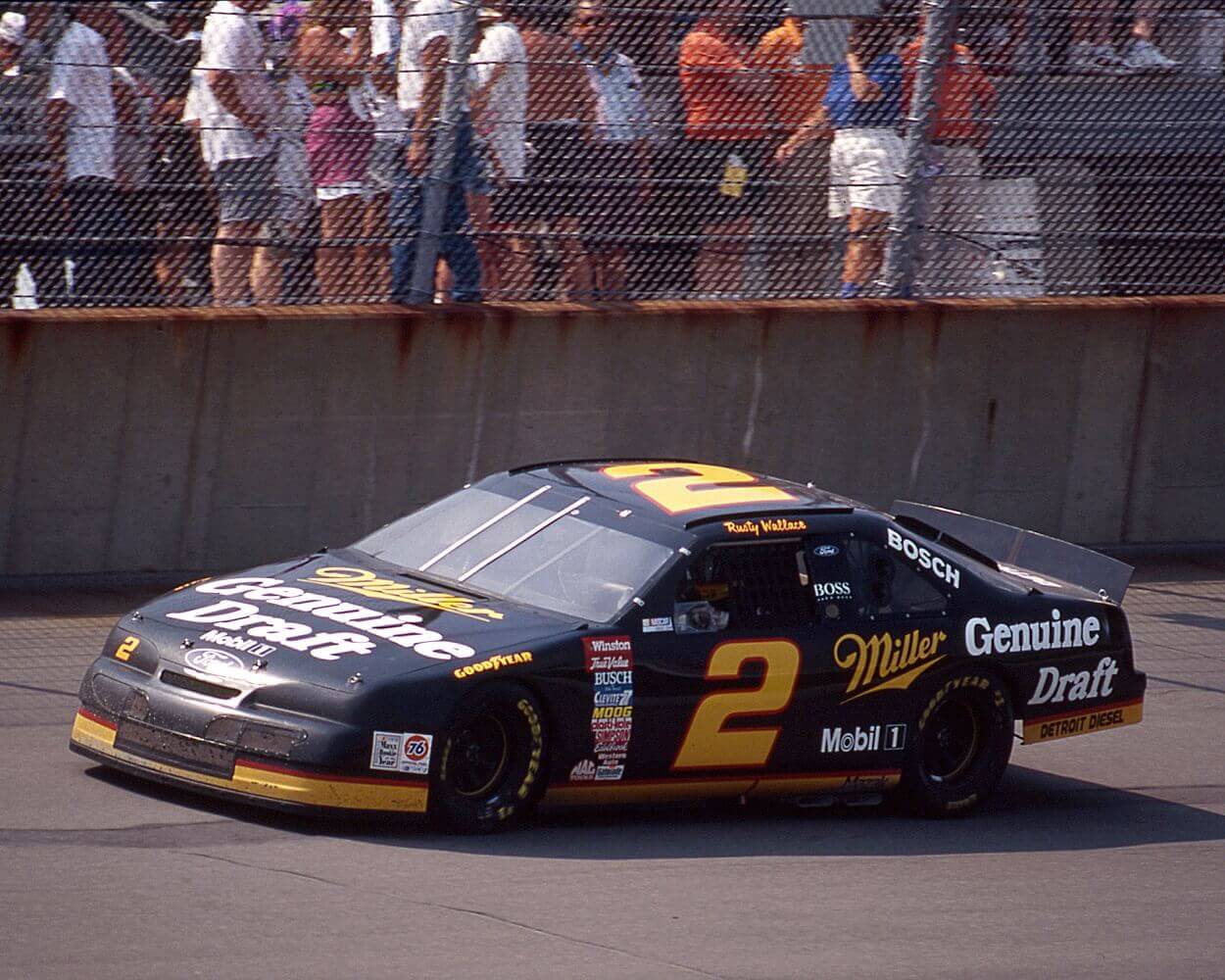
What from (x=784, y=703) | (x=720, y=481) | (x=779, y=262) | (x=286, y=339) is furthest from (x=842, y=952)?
(x=779, y=262)

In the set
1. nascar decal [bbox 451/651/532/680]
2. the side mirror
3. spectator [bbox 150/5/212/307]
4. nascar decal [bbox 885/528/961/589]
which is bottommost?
nascar decal [bbox 451/651/532/680]

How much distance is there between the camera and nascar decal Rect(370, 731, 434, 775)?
6.77 meters

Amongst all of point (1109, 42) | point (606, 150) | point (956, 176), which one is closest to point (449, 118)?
point (606, 150)

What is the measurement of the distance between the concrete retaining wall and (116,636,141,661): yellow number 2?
10.4 ft

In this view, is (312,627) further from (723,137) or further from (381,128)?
(723,137)

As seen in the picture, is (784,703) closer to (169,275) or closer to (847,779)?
(847,779)

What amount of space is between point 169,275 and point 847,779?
15.4 feet

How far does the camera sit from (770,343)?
1191cm

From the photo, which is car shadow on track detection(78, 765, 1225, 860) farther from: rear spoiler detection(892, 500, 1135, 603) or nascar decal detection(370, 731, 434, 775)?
rear spoiler detection(892, 500, 1135, 603)

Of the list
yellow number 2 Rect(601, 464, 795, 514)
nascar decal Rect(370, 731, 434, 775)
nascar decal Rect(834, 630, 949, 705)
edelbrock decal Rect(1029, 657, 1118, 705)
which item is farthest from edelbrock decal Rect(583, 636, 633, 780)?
edelbrock decal Rect(1029, 657, 1118, 705)

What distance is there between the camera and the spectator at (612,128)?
1127 cm

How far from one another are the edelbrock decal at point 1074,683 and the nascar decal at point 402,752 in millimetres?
2793

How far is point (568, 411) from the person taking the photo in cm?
1147

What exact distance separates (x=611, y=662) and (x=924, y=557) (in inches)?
63.8
